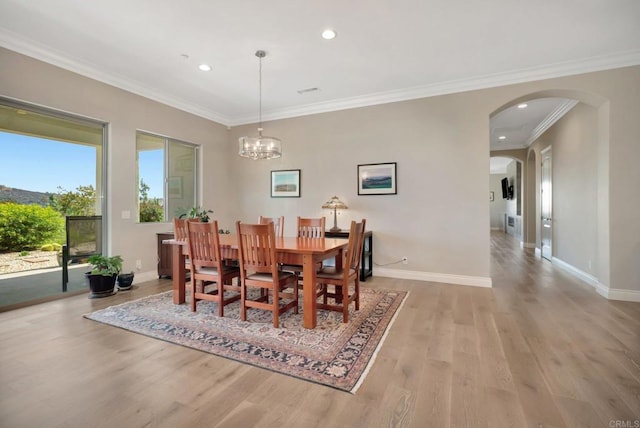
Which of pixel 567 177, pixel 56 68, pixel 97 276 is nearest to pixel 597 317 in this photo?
pixel 567 177

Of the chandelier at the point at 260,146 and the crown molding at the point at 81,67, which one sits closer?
the crown molding at the point at 81,67

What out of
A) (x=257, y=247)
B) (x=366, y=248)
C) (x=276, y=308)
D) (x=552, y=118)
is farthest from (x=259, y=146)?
(x=552, y=118)

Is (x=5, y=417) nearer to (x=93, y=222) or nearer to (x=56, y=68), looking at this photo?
(x=93, y=222)

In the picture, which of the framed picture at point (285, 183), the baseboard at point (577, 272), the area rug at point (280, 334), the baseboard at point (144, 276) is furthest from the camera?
the framed picture at point (285, 183)

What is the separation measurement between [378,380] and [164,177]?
15.1 feet

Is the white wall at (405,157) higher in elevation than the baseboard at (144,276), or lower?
higher

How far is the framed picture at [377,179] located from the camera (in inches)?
186

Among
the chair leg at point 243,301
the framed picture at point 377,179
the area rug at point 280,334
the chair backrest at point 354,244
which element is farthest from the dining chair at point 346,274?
the framed picture at point 377,179

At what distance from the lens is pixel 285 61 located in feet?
12.0

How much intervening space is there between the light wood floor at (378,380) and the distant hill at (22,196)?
130 cm

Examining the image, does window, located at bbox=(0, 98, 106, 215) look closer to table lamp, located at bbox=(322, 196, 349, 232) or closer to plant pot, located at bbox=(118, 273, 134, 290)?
plant pot, located at bbox=(118, 273, 134, 290)

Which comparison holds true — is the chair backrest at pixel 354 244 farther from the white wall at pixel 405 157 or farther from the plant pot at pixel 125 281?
the plant pot at pixel 125 281

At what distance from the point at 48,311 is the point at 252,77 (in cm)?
366

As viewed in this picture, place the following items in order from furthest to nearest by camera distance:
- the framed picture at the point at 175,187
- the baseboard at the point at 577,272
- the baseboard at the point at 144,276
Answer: the framed picture at the point at 175,187, the baseboard at the point at 144,276, the baseboard at the point at 577,272
